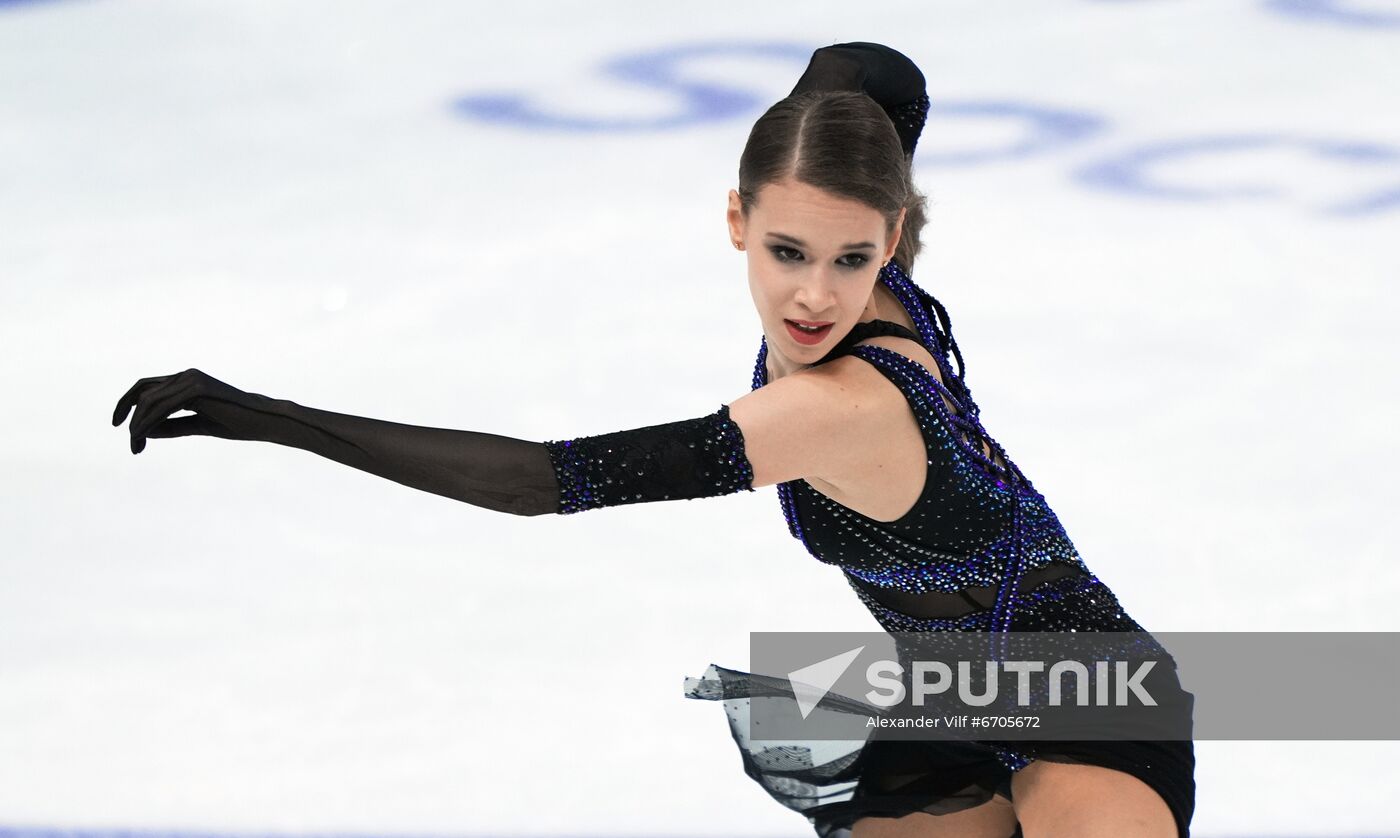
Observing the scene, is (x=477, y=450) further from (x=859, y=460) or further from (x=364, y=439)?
(x=859, y=460)

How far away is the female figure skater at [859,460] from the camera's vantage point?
6.07ft

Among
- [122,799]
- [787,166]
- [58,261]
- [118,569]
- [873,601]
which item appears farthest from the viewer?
[58,261]

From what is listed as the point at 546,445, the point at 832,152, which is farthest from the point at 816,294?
the point at 546,445

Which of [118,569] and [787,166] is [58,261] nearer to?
[118,569]

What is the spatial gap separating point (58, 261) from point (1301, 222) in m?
4.17

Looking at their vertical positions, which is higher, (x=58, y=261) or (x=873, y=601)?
(x=58, y=261)

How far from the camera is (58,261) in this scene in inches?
207

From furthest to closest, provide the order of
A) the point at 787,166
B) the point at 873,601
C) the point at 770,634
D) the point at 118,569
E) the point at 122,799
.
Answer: the point at 118,569
the point at 770,634
the point at 122,799
the point at 873,601
the point at 787,166

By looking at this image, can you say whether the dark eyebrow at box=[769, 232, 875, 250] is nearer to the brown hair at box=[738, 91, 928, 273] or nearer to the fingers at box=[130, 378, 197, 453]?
A: the brown hair at box=[738, 91, 928, 273]

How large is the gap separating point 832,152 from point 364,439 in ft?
2.34

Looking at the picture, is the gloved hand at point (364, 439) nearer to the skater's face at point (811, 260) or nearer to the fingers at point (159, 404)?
the fingers at point (159, 404)

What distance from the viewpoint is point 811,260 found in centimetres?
210

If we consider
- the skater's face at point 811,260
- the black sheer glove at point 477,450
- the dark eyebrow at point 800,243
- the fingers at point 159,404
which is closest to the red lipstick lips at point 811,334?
the skater's face at point 811,260

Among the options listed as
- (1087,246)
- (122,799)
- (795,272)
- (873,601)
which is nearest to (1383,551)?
(1087,246)
